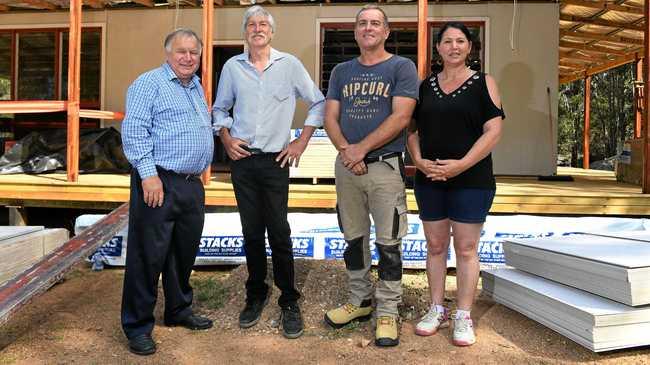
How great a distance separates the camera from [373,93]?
2.99 m

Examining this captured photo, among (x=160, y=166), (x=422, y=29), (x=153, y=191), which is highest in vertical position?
(x=422, y=29)

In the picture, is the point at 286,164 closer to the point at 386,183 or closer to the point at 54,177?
the point at 386,183

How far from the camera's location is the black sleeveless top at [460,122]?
2.91 meters

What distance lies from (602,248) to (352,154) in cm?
181

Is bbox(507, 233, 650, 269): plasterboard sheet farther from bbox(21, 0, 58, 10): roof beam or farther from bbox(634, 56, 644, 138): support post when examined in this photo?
bbox(21, 0, 58, 10): roof beam

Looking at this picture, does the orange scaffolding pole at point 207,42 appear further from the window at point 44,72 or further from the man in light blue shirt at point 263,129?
the window at point 44,72

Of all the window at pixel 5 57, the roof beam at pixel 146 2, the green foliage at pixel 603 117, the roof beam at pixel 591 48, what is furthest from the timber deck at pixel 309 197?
the green foliage at pixel 603 117

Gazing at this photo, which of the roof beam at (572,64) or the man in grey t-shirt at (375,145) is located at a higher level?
the roof beam at (572,64)

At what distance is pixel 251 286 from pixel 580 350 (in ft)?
6.48

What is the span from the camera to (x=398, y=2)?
8156 millimetres

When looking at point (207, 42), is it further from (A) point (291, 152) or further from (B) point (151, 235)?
(B) point (151, 235)

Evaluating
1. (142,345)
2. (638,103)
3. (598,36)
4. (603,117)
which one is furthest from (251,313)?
(603,117)

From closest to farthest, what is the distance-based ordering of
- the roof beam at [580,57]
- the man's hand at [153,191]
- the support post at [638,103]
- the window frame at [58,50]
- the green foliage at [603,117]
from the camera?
the man's hand at [153,191] → the support post at [638,103] → the window frame at [58,50] → the roof beam at [580,57] → the green foliage at [603,117]

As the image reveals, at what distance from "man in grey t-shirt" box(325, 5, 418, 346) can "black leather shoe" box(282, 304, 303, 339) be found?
48cm
